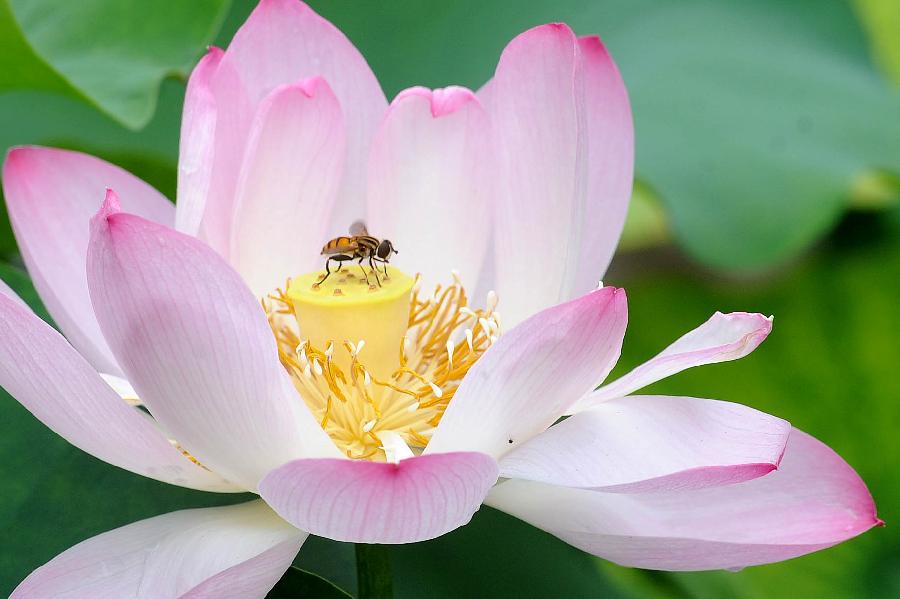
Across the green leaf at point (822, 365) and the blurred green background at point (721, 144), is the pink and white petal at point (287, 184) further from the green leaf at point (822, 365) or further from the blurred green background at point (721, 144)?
the green leaf at point (822, 365)

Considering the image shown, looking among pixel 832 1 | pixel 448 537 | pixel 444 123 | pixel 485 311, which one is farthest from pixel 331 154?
pixel 832 1

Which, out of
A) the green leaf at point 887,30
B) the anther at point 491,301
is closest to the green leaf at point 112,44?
the anther at point 491,301

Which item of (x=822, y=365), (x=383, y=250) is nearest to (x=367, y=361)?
(x=383, y=250)

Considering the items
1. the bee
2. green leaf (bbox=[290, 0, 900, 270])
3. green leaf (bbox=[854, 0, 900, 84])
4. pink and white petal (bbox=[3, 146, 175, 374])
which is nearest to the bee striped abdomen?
the bee

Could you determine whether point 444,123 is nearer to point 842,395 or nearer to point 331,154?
point 331,154

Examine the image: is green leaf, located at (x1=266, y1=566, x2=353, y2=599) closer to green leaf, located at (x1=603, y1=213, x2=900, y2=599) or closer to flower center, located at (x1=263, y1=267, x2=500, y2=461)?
flower center, located at (x1=263, y1=267, x2=500, y2=461)

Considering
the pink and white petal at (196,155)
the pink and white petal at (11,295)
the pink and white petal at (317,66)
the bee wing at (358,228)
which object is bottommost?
the pink and white petal at (11,295)
